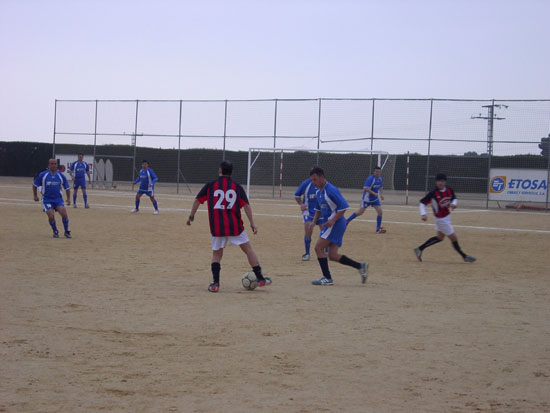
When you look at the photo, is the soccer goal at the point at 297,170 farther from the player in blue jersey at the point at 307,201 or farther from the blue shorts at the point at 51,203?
the player in blue jersey at the point at 307,201

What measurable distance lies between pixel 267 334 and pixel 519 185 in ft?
81.4

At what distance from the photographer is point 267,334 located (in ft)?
20.5

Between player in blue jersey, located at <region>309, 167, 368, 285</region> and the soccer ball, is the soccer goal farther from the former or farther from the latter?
the soccer ball

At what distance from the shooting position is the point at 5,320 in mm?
6555

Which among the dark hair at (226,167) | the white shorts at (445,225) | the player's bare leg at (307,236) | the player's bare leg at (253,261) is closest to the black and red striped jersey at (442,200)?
the white shorts at (445,225)

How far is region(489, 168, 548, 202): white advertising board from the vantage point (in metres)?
28.1

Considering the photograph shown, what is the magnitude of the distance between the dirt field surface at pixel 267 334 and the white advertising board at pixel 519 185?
54.0 feet

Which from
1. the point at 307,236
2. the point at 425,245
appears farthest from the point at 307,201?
the point at 425,245

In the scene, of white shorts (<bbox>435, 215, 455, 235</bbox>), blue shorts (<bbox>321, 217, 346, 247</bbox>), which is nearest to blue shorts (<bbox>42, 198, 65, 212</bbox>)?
blue shorts (<bbox>321, 217, 346, 247</bbox>)

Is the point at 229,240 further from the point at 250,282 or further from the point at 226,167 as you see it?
the point at 226,167

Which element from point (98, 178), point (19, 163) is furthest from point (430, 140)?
point (19, 163)

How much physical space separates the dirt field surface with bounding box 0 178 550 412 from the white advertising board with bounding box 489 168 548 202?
16472 millimetres

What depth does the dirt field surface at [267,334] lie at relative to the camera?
176 inches

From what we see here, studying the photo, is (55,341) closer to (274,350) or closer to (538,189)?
(274,350)
